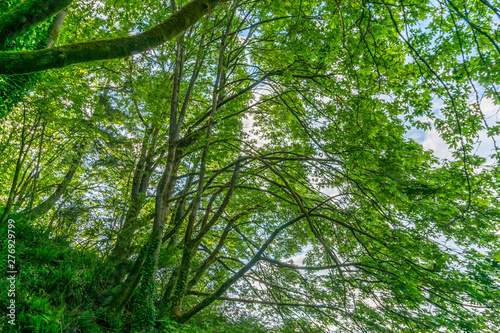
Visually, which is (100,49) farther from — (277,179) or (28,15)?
(277,179)

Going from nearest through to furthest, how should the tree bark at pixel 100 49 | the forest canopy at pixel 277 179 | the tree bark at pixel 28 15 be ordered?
the tree bark at pixel 100 49
the tree bark at pixel 28 15
the forest canopy at pixel 277 179

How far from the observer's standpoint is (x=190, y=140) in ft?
22.2

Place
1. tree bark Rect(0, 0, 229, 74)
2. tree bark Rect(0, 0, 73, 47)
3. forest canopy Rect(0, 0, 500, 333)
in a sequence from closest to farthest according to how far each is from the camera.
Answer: tree bark Rect(0, 0, 229, 74)
tree bark Rect(0, 0, 73, 47)
forest canopy Rect(0, 0, 500, 333)

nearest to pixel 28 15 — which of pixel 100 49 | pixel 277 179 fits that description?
pixel 100 49

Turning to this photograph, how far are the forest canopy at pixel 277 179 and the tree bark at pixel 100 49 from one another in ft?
0.05

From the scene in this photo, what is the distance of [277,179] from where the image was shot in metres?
7.91

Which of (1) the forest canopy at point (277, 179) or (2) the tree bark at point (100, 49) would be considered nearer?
(2) the tree bark at point (100, 49)

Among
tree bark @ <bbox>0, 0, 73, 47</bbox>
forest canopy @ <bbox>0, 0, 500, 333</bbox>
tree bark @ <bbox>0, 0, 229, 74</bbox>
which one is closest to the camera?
tree bark @ <bbox>0, 0, 229, 74</bbox>

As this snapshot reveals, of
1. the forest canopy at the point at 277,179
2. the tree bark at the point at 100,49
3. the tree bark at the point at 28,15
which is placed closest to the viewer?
the tree bark at the point at 100,49

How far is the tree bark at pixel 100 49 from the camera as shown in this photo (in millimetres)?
2102

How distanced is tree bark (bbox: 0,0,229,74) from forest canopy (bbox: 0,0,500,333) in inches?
0.5

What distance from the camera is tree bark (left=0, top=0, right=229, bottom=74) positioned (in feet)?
6.89

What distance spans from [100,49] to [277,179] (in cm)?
Answer: 622

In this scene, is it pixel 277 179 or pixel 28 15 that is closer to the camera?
pixel 28 15
